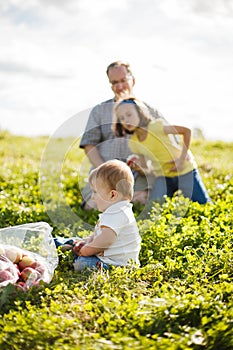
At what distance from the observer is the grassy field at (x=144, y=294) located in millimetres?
3471

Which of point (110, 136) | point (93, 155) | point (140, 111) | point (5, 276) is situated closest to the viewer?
point (5, 276)

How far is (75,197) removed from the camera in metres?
8.09

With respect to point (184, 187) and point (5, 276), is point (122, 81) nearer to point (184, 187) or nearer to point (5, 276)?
point (184, 187)

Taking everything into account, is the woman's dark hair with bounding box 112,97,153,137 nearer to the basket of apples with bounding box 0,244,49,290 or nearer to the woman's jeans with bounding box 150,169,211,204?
the woman's jeans with bounding box 150,169,211,204

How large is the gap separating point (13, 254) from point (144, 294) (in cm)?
112

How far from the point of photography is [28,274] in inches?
173

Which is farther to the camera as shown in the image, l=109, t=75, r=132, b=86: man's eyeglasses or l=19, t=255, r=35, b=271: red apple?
l=109, t=75, r=132, b=86: man's eyeglasses

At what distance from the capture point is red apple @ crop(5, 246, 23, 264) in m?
4.61

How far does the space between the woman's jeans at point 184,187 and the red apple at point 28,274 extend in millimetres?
2930

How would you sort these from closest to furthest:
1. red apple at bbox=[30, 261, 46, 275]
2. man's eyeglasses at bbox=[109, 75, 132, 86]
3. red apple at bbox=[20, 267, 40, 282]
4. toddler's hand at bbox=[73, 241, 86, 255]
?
red apple at bbox=[20, 267, 40, 282], red apple at bbox=[30, 261, 46, 275], toddler's hand at bbox=[73, 241, 86, 255], man's eyeglasses at bbox=[109, 75, 132, 86]

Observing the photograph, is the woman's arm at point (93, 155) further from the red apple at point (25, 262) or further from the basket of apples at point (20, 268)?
the red apple at point (25, 262)

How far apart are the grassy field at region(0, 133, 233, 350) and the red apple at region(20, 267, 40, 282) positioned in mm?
112

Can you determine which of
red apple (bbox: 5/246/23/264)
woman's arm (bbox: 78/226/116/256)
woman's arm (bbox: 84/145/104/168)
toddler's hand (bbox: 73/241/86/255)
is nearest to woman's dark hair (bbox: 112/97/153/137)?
woman's arm (bbox: 84/145/104/168)

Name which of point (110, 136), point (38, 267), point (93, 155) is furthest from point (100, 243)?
point (110, 136)
